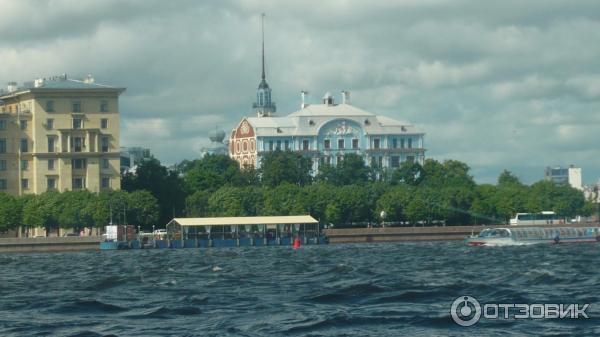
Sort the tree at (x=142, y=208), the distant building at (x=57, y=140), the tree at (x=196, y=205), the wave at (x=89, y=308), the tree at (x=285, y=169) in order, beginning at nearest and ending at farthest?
the wave at (x=89, y=308) < the tree at (x=142, y=208) < the distant building at (x=57, y=140) < the tree at (x=196, y=205) < the tree at (x=285, y=169)

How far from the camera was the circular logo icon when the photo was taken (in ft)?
130

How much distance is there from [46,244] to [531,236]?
140 ft

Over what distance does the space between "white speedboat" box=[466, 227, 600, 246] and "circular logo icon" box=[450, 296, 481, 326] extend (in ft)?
245

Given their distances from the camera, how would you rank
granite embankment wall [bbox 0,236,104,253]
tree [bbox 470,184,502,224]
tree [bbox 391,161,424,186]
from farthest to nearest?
1. tree [bbox 391,161,424,186]
2. tree [bbox 470,184,502,224]
3. granite embankment wall [bbox 0,236,104,253]

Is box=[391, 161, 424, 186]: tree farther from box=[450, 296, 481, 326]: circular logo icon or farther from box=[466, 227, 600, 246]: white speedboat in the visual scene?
box=[450, 296, 481, 326]: circular logo icon

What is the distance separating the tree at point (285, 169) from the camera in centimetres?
17975

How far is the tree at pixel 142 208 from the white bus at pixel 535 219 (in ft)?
135

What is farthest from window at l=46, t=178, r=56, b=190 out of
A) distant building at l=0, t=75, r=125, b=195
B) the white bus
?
the white bus

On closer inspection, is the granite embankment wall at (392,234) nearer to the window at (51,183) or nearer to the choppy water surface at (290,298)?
the window at (51,183)

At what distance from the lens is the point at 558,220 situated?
573 ft

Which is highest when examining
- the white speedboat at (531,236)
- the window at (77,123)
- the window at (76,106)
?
the window at (76,106)

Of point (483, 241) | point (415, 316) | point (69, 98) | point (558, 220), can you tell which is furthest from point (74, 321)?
point (558, 220)

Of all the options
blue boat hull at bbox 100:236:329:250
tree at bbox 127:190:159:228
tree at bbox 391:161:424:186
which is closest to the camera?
blue boat hull at bbox 100:236:329:250

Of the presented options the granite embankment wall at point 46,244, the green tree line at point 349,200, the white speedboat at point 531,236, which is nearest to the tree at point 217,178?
the green tree line at point 349,200
